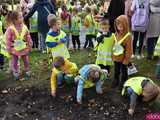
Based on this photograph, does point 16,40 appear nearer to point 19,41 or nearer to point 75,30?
point 19,41

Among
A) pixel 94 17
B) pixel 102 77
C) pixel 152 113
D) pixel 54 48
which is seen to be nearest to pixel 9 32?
pixel 54 48

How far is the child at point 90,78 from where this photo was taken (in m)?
8.80

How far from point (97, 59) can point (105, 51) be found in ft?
0.94

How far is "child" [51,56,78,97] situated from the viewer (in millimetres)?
9281

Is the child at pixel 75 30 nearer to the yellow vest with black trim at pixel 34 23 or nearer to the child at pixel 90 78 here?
the yellow vest with black trim at pixel 34 23

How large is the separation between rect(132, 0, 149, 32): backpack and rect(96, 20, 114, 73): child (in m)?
1.88

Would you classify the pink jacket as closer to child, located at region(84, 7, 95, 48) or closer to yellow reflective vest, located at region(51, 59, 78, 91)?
yellow reflective vest, located at region(51, 59, 78, 91)

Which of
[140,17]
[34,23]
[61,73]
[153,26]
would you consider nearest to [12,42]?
[61,73]

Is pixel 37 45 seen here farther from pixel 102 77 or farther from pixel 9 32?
pixel 102 77

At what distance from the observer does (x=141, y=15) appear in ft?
36.2

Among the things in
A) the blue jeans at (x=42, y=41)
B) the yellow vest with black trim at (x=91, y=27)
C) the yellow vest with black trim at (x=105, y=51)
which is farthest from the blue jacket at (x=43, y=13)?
the yellow vest with black trim at (x=105, y=51)

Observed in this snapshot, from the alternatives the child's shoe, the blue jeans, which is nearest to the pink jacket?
the child's shoe

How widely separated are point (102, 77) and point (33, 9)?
466 centimetres

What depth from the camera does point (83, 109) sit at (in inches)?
343
